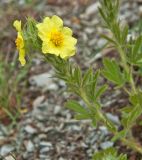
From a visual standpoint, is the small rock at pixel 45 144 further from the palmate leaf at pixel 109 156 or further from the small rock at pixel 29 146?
the palmate leaf at pixel 109 156

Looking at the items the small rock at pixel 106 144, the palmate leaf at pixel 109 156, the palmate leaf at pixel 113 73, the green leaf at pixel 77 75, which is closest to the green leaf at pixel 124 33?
the palmate leaf at pixel 113 73

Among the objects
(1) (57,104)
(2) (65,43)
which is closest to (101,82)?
(1) (57,104)

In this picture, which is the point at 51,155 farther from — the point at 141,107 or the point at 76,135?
the point at 141,107

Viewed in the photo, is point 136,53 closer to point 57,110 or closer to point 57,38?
point 57,38

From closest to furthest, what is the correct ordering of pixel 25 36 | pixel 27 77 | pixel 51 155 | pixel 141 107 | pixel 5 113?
pixel 25 36
pixel 141 107
pixel 51 155
pixel 5 113
pixel 27 77

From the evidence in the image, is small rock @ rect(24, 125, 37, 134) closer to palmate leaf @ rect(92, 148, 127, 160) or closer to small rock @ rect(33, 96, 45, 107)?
small rock @ rect(33, 96, 45, 107)

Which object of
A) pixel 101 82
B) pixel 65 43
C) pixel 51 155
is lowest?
pixel 51 155

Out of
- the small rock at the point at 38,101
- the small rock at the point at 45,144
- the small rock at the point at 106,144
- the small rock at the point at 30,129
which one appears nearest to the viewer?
the small rock at the point at 106,144

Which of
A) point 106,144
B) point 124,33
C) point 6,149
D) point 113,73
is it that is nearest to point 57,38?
point 124,33
